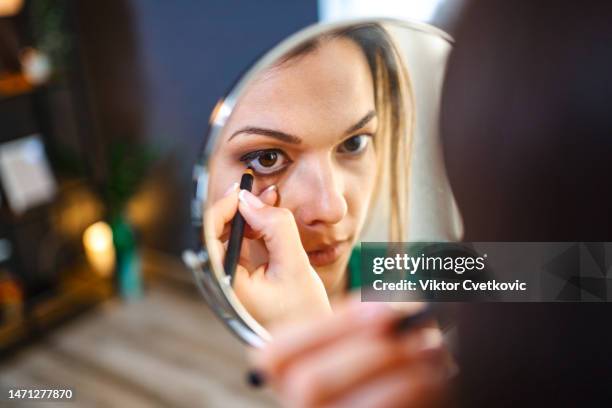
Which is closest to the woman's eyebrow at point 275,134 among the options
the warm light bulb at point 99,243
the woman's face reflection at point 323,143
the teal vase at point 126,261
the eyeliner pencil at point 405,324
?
the woman's face reflection at point 323,143

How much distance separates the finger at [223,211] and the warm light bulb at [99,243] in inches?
73.9

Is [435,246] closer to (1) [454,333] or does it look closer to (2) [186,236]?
(1) [454,333]

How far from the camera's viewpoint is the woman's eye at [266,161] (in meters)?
0.45

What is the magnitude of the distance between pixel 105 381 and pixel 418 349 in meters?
1.78

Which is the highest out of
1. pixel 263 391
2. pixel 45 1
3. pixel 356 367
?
pixel 45 1

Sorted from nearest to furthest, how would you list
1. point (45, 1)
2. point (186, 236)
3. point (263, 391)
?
1. point (263, 391)
2. point (45, 1)
3. point (186, 236)

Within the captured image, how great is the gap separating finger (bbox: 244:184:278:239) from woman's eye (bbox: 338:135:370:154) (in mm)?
57

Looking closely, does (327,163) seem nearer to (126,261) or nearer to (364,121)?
(364,121)

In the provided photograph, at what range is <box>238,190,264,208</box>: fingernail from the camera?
1.48 feet

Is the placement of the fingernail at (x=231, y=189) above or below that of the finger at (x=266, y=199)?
above

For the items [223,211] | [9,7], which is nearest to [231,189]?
[223,211]

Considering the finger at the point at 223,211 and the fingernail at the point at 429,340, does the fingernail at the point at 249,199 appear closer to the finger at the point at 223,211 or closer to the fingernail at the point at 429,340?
the finger at the point at 223,211

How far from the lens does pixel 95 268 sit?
7.62ft

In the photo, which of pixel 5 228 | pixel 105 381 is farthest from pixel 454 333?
pixel 5 228
